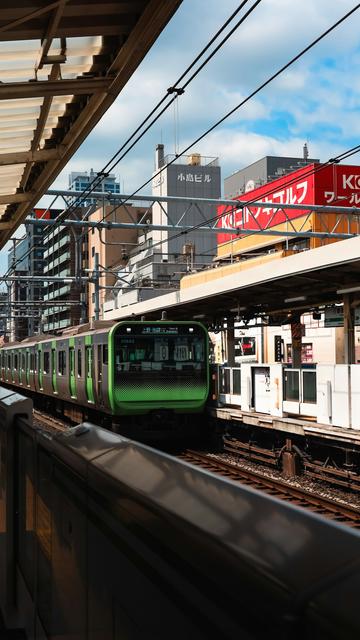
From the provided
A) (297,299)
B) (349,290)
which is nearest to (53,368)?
(297,299)

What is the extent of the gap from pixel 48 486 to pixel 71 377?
1618 cm

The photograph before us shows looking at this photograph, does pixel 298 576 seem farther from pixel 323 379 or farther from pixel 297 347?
pixel 297 347

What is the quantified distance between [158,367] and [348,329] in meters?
4.27

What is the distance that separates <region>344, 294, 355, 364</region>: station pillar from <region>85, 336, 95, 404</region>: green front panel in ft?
19.7

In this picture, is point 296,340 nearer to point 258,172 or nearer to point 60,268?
point 258,172

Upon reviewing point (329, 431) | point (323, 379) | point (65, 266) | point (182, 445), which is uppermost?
point (65, 266)

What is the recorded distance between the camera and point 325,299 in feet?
50.1

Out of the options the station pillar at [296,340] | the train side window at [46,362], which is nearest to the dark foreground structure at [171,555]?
the station pillar at [296,340]

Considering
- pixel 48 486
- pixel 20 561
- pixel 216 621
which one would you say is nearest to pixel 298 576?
pixel 216 621

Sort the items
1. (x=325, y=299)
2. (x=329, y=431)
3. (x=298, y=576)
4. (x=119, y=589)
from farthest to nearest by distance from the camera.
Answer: (x=325, y=299)
(x=329, y=431)
(x=119, y=589)
(x=298, y=576)

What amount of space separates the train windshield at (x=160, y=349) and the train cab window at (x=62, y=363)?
15.9 feet

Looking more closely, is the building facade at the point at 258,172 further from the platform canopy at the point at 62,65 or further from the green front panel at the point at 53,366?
the platform canopy at the point at 62,65

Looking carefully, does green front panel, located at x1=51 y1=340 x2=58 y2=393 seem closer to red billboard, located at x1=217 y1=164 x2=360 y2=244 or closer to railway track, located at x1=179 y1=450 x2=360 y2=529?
railway track, located at x1=179 y1=450 x2=360 y2=529

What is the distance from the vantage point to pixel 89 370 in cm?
1708
